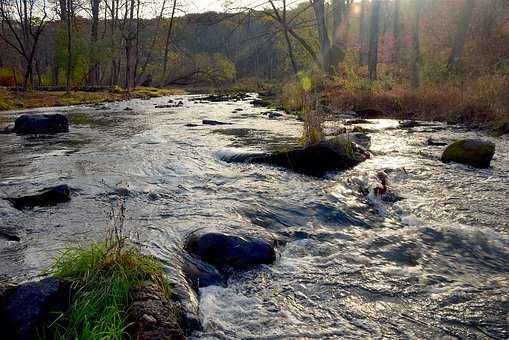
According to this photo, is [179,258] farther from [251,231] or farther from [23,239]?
[23,239]

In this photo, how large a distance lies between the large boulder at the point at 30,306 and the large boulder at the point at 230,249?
1.41m

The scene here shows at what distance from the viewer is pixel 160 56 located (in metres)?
64.0

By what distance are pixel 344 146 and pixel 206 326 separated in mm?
5654

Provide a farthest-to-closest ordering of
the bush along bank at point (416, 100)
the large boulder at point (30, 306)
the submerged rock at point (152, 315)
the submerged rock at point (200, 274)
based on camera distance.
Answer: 1. the bush along bank at point (416, 100)
2. the submerged rock at point (200, 274)
3. the large boulder at point (30, 306)
4. the submerged rock at point (152, 315)

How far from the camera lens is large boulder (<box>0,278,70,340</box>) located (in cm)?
252

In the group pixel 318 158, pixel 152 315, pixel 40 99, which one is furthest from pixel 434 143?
pixel 40 99

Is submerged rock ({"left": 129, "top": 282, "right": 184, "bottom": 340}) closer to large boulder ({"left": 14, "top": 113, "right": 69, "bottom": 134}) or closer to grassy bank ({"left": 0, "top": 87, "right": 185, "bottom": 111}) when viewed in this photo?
large boulder ({"left": 14, "top": 113, "right": 69, "bottom": 134})

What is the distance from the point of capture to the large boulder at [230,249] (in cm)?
386

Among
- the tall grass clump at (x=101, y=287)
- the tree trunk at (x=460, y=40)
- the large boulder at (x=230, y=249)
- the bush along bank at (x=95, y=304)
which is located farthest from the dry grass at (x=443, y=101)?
A: the bush along bank at (x=95, y=304)

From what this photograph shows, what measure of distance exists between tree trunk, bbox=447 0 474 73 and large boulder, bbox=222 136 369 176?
12165 millimetres

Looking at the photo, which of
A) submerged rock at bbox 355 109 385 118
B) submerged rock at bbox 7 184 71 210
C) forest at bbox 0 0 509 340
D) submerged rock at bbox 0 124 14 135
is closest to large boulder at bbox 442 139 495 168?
forest at bbox 0 0 509 340

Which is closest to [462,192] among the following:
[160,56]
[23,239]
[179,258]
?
[179,258]

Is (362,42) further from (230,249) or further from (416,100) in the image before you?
(230,249)

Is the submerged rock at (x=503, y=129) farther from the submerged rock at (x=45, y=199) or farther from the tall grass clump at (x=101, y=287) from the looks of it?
the tall grass clump at (x=101, y=287)
